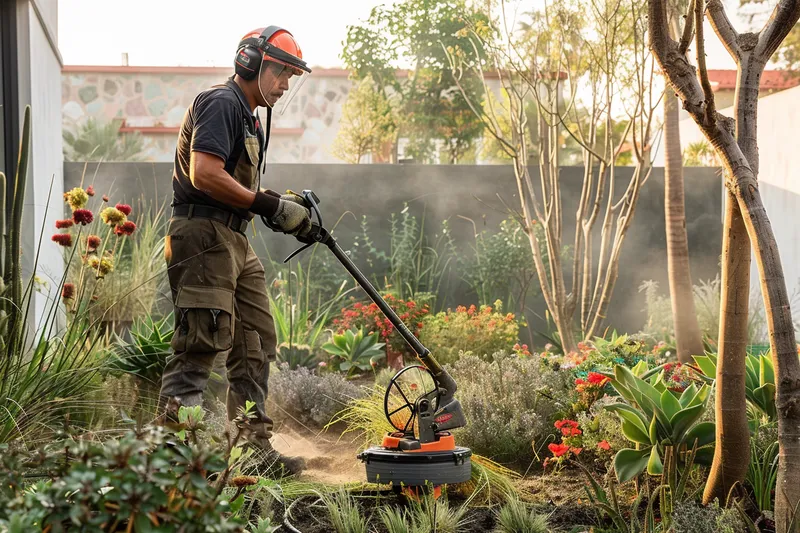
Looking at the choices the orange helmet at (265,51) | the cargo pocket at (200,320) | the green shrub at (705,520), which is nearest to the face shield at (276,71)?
the orange helmet at (265,51)

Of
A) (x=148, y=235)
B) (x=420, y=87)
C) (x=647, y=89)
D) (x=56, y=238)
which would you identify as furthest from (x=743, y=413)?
(x=420, y=87)

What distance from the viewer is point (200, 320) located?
13.0ft

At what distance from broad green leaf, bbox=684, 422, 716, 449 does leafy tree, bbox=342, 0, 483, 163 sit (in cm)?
1264

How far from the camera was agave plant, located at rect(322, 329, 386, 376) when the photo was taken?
695 centimetres

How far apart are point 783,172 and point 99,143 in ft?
40.0

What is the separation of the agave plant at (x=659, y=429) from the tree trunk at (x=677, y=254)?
374 centimetres

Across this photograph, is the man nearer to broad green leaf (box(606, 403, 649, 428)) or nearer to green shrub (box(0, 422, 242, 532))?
broad green leaf (box(606, 403, 649, 428))

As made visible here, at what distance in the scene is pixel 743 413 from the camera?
3.11 metres

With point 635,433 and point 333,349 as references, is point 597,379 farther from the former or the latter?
point 333,349

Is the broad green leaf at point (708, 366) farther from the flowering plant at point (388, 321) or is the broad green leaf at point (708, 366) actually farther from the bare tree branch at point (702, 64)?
the flowering plant at point (388, 321)

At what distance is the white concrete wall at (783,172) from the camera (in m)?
9.12

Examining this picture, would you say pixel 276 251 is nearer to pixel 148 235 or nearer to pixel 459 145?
pixel 148 235

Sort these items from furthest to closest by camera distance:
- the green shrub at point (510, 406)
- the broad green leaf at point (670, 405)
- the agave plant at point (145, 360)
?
the agave plant at point (145, 360) < the green shrub at point (510, 406) < the broad green leaf at point (670, 405)

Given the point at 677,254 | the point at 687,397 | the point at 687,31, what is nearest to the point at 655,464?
the point at 687,397
